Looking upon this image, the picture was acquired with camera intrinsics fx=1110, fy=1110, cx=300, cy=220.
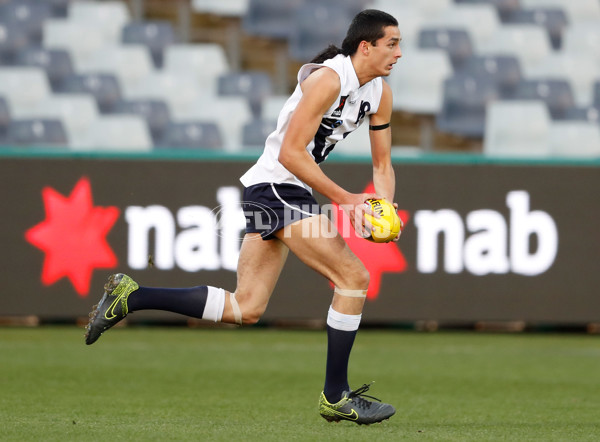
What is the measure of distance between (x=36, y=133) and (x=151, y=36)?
2.87 metres

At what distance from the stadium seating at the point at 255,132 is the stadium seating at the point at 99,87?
206cm

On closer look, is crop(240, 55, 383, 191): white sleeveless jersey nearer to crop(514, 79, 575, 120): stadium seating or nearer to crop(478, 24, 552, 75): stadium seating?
crop(514, 79, 575, 120): stadium seating

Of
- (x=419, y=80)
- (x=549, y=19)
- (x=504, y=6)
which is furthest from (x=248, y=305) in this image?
(x=504, y=6)

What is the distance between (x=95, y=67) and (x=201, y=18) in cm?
233

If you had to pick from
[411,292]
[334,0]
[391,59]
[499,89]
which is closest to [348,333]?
[391,59]

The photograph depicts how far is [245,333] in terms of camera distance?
1031cm

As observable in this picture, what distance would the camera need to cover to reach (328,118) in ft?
17.7

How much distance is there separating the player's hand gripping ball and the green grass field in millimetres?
918

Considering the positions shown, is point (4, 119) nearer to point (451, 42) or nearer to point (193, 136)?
point (193, 136)

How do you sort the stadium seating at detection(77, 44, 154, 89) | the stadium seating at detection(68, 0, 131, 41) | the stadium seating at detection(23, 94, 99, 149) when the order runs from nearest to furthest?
1. the stadium seating at detection(23, 94, 99, 149)
2. the stadium seating at detection(77, 44, 154, 89)
3. the stadium seating at detection(68, 0, 131, 41)

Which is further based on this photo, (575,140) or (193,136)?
(575,140)

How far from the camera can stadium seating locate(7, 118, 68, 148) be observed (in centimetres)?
1171

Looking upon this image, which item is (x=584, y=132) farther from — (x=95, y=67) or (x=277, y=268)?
(x=277, y=268)

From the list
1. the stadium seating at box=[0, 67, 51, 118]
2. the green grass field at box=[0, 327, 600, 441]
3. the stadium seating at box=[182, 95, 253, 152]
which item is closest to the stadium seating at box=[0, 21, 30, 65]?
the stadium seating at box=[0, 67, 51, 118]
